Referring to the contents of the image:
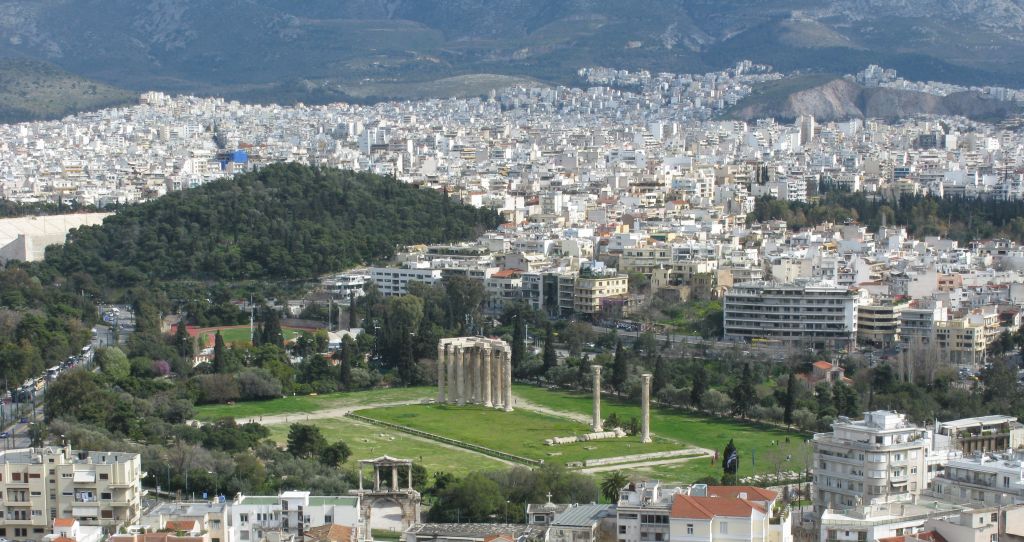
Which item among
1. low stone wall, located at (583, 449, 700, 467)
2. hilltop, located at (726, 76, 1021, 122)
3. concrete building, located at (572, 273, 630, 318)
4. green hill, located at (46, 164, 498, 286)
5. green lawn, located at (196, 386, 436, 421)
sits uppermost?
hilltop, located at (726, 76, 1021, 122)

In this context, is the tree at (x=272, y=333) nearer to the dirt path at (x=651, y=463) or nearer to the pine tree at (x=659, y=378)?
the pine tree at (x=659, y=378)

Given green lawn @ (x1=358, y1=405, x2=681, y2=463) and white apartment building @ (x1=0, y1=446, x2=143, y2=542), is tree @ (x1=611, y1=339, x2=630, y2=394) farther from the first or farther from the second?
white apartment building @ (x1=0, y1=446, x2=143, y2=542)

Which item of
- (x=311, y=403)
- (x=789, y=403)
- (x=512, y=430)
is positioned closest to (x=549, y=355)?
(x=311, y=403)

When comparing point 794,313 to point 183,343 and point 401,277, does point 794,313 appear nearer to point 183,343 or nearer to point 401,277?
point 401,277

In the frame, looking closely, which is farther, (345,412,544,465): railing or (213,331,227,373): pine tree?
(213,331,227,373): pine tree

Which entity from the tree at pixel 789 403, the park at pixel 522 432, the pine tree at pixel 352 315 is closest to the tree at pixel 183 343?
the park at pixel 522 432

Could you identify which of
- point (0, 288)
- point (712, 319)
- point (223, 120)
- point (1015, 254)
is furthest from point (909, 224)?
point (223, 120)

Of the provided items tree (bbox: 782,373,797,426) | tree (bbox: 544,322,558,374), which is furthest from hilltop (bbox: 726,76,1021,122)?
tree (bbox: 782,373,797,426)
